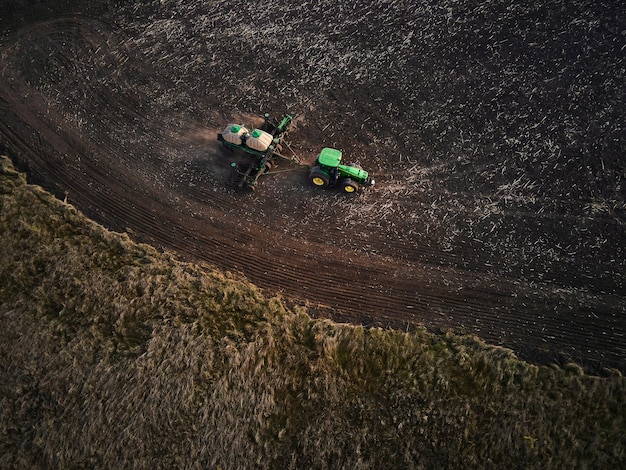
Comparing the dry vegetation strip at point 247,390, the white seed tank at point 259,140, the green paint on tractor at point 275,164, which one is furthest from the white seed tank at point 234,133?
the dry vegetation strip at point 247,390

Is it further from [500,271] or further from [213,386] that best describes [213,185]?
[500,271]

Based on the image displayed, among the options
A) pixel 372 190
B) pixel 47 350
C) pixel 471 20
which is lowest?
pixel 47 350

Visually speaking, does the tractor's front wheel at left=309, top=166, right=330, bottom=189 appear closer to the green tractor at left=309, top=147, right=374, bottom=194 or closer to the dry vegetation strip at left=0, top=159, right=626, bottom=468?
the green tractor at left=309, top=147, right=374, bottom=194

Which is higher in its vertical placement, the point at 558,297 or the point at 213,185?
the point at 213,185

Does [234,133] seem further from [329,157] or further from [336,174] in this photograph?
[336,174]

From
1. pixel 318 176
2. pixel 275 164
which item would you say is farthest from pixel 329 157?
pixel 275 164

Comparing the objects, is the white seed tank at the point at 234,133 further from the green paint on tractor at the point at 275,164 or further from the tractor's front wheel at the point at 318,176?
the tractor's front wheel at the point at 318,176

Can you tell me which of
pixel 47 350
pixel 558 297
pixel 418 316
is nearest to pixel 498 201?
pixel 558 297
